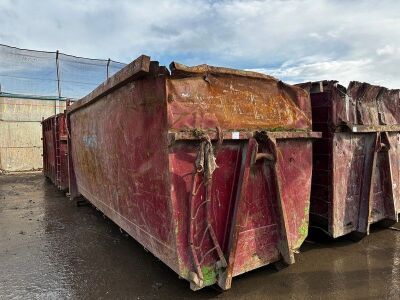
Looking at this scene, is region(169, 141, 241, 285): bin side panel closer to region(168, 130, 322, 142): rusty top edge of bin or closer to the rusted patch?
region(168, 130, 322, 142): rusty top edge of bin

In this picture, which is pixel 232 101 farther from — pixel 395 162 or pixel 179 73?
pixel 395 162

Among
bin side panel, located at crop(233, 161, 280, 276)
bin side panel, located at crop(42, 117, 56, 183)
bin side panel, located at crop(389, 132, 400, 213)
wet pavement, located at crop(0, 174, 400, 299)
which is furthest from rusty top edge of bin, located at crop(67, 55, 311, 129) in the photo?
bin side panel, located at crop(42, 117, 56, 183)

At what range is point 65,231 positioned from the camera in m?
5.05

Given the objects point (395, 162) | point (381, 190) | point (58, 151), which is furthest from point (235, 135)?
point (58, 151)

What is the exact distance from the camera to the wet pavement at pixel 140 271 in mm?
2994

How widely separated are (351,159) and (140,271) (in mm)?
2628

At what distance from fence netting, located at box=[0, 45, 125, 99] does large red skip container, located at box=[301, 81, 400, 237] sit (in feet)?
40.9

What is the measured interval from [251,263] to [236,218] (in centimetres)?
52

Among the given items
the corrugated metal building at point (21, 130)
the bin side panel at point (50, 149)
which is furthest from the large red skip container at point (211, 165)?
the corrugated metal building at point (21, 130)

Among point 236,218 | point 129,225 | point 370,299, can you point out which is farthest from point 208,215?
point 370,299

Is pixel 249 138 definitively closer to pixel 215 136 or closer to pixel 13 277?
pixel 215 136

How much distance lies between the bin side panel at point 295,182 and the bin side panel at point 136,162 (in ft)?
3.81

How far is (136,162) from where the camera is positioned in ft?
10.7

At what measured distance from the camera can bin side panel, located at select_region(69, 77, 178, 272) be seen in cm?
279
